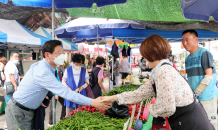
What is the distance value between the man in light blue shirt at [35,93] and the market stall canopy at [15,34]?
4.45 meters

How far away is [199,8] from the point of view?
279 cm

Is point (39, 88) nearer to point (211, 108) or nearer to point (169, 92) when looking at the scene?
point (169, 92)

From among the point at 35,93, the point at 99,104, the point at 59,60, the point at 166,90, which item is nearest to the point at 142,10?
the point at 59,60

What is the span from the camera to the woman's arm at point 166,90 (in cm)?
134

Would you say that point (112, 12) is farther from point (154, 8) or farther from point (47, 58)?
point (47, 58)

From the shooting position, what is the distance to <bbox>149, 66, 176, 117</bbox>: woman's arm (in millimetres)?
1336

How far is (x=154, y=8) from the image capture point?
10.7ft

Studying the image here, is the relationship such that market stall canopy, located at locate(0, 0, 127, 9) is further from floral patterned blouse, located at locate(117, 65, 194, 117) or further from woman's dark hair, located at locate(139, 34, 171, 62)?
floral patterned blouse, located at locate(117, 65, 194, 117)

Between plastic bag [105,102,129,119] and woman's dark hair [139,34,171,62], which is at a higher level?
woman's dark hair [139,34,171,62]

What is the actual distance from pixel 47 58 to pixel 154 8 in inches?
91.2

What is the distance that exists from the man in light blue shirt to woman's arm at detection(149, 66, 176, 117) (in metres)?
1.13

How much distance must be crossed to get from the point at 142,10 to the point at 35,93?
105 inches

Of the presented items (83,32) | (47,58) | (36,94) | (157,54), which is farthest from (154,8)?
(83,32)

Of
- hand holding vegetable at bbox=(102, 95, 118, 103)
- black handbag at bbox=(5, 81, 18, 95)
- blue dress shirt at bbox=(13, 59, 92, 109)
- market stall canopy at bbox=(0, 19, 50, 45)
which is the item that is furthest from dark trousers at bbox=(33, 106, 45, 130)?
market stall canopy at bbox=(0, 19, 50, 45)
